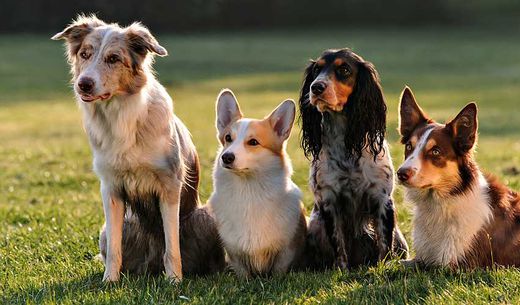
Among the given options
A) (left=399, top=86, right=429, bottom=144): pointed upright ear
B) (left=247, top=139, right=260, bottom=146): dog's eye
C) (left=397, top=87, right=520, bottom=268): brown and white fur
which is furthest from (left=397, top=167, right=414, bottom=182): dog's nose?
(left=247, top=139, right=260, bottom=146): dog's eye

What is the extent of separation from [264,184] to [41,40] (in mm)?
46462

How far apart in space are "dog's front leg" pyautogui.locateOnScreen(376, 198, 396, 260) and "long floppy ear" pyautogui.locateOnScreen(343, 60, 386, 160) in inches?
17.0

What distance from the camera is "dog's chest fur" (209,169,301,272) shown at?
6461 millimetres

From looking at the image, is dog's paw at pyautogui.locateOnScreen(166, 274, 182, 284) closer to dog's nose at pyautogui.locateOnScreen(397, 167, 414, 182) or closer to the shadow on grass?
the shadow on grass

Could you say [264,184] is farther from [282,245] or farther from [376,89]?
[376,89]

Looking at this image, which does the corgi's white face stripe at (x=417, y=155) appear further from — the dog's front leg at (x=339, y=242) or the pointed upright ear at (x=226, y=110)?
the pointed upright ear at (x=226, y=110)

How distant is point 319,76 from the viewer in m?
6.34

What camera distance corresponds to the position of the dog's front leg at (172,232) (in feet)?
20.6

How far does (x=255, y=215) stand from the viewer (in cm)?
645

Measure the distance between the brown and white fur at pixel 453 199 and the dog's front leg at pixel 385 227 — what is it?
0.60ft

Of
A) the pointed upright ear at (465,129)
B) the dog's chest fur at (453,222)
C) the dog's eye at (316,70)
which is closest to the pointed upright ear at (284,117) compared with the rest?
the dog's eye at (316,70)

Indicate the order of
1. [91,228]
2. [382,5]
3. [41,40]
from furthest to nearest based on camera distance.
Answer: [382,5] < [41,40] < [91,228]

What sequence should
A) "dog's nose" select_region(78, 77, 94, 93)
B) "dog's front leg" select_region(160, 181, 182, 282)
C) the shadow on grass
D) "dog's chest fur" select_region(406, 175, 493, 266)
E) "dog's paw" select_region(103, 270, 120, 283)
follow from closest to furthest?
the shadow on grass < "dog's nose" select_region(78, 77, 94, 93) < "dog's chest fur" select_region(406, 175, 493, 266) < "dog's front leg" select_region(160, 181, 182, 282) < "dog's paw" select_region(103, 270, 120, 283)

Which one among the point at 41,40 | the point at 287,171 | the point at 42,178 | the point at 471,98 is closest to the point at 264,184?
the point at 287,171
